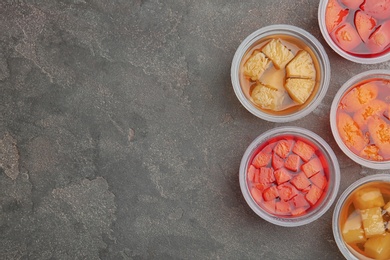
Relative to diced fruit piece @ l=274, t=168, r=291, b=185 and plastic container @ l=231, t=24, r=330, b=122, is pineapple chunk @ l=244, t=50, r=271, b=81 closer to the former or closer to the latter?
plastic container @ l=231, t=24, r=330, b=122

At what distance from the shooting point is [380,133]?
1.59 metres

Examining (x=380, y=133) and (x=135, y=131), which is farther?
(x=135, y=131)

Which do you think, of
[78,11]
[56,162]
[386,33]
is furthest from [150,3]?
[386,33]

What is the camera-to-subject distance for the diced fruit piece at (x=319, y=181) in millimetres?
1634

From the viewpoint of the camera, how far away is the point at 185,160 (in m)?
1.70

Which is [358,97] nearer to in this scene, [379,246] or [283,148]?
[283,148]

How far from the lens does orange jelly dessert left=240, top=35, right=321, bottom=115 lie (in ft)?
5.29

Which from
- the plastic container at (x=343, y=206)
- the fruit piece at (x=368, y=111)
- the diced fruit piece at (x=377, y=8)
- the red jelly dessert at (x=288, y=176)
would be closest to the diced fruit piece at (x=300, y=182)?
the red jelly dessert at (x=288, y=176)

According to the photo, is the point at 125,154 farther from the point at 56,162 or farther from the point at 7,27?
the point at 7,27

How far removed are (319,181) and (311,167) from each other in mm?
46

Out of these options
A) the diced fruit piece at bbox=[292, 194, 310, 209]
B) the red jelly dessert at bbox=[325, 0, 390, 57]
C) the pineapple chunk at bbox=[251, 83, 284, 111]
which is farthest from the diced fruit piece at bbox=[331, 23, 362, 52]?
the diced fruit piece at bbox=[292, 194, 310, 209]

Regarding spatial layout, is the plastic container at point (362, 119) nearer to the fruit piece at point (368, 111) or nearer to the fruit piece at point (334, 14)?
the fruit piece at point (368, 111)

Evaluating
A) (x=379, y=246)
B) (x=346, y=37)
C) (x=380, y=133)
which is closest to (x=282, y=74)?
(x=346, y=37)

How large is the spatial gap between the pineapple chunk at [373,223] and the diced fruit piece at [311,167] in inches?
6.9
